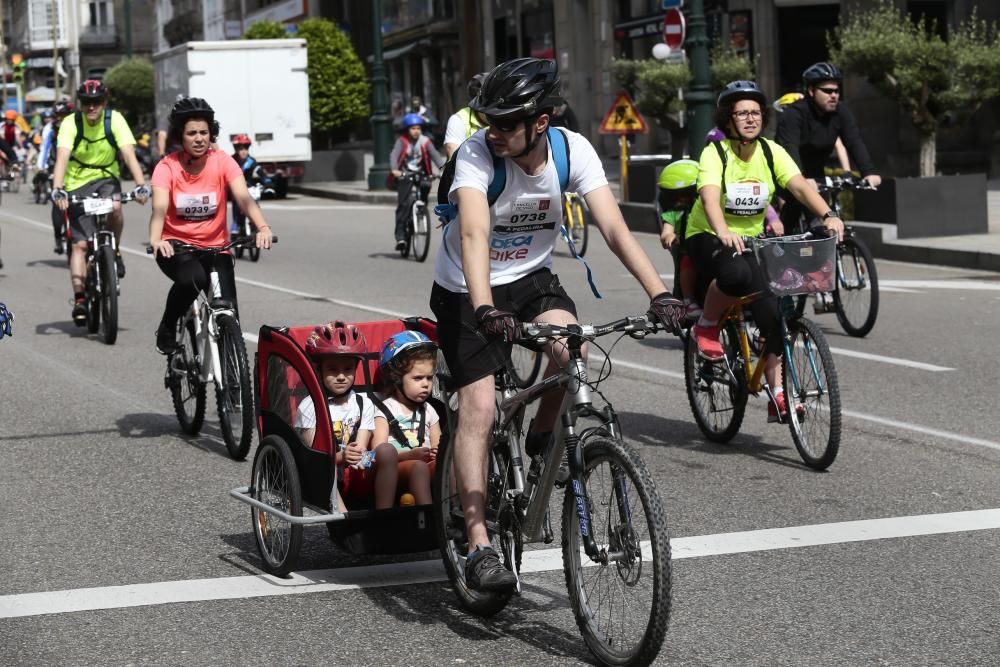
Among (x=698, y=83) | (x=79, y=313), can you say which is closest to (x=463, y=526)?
(x=79, y=313)

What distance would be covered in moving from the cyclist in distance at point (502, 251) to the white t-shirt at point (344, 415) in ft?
2.24

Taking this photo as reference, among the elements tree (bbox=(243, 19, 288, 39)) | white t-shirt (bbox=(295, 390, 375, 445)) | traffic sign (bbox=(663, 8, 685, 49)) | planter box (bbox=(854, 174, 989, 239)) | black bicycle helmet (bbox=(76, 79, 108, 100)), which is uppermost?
tree (bbox=(243, 19, 288, 39))

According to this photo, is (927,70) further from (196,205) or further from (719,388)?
(196,205)

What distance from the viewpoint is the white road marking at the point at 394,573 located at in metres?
5.55

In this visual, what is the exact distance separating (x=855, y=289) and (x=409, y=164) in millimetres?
7925

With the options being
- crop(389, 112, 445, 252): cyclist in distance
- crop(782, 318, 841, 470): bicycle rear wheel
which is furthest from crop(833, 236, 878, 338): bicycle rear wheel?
crop(389, 112, 445, 252): cyclist in distance

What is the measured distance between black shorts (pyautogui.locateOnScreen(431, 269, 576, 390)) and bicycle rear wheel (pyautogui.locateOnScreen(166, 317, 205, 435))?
3.43m

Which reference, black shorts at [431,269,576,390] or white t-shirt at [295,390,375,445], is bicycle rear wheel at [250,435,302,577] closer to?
white t-shirt at [295,390,375,445]

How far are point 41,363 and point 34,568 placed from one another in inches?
229

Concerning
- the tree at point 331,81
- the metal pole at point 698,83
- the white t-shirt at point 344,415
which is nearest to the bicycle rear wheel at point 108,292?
the white t-shirt at point 344,415

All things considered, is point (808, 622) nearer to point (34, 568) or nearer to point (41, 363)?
point (34, 568)

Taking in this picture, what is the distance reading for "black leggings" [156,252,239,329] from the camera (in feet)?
27.5

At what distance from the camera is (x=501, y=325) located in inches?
178

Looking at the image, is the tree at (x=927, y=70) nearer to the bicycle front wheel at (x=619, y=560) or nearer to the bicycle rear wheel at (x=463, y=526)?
the bicycle rear wheel at (x=463, y=526)
